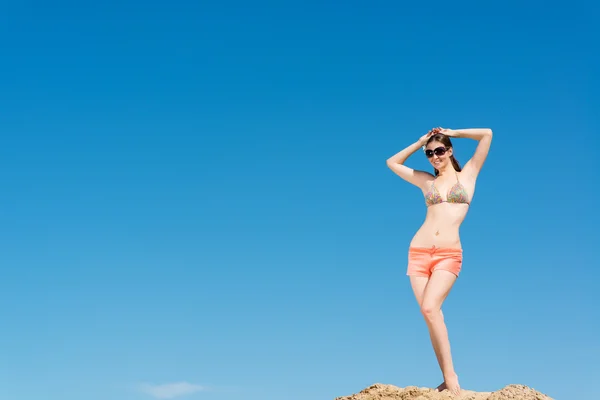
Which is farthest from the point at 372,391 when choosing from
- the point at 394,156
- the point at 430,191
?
the point at 394,156

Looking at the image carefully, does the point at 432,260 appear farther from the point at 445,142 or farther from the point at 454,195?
the point at 445,142

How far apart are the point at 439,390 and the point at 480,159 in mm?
3668

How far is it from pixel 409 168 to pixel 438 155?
0.69m

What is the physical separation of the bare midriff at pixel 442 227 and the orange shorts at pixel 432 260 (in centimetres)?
8

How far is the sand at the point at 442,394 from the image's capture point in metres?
9.39

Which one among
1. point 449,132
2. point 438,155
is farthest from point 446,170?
point 449,132

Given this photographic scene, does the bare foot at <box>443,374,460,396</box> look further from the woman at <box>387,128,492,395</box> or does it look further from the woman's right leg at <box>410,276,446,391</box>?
the woman's right leg at <box>410,276,446,391</box>

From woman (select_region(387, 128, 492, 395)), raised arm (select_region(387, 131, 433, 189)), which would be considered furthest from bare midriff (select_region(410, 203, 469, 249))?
raised arm (select_region(387, 131, 433, 189))

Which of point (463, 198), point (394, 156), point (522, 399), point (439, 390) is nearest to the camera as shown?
point (522, 399)

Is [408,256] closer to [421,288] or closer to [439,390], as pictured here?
[421,288]

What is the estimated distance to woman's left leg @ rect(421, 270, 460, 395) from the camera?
9.89 metres

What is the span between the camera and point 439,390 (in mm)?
9891

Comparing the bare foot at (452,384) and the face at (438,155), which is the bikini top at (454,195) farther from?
the bare foot at (452,384)

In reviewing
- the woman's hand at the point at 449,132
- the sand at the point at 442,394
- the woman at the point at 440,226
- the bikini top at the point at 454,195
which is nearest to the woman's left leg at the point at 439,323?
the woman at the point at 440,226
